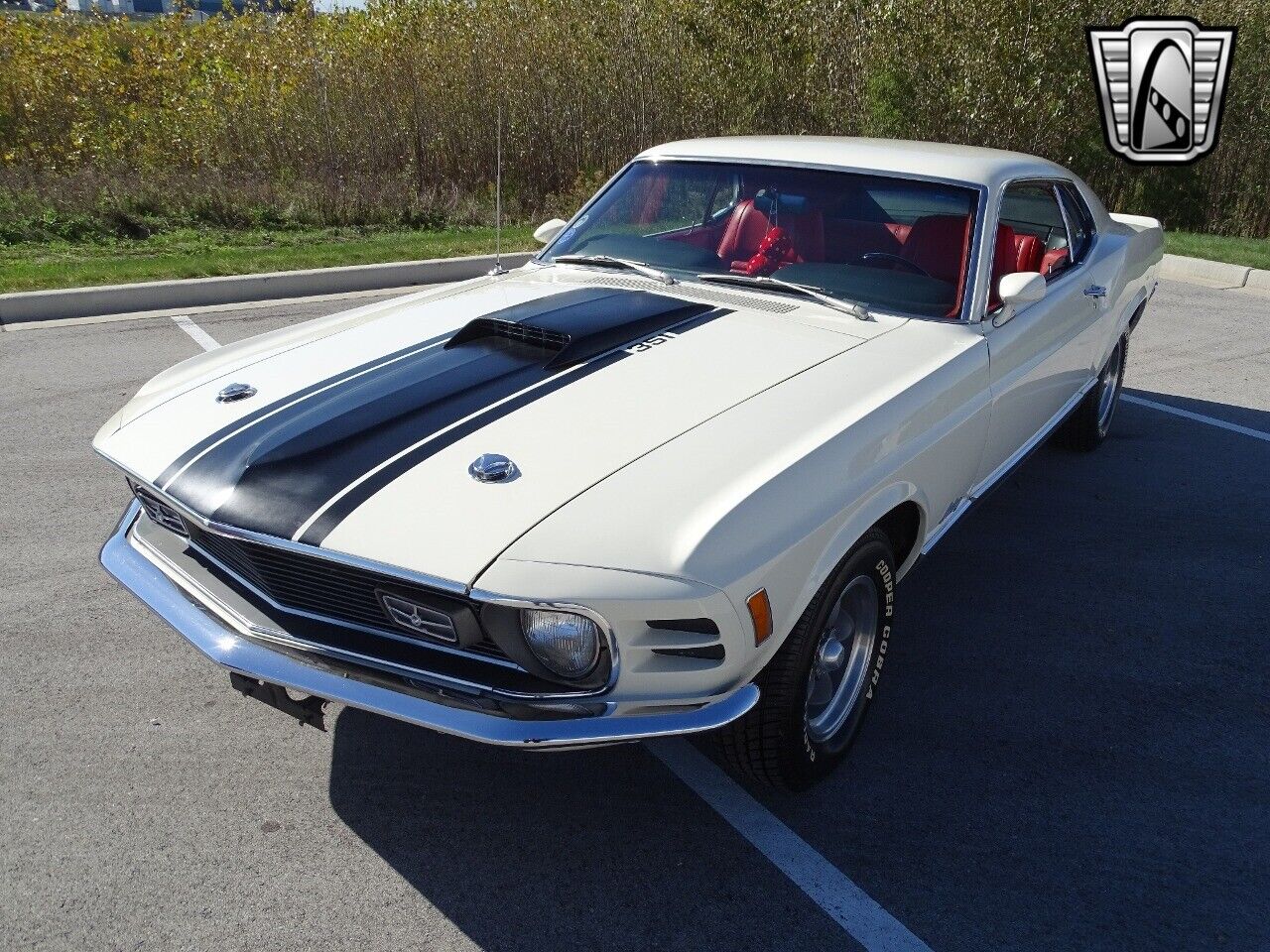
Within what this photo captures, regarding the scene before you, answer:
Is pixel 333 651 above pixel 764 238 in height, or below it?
below

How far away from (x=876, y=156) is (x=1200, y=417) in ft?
11.3

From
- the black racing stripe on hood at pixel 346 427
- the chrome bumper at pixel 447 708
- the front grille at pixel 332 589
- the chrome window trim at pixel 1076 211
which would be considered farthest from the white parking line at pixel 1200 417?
the front grille at pixel 332 589

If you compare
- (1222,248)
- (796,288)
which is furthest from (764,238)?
(1222,248)

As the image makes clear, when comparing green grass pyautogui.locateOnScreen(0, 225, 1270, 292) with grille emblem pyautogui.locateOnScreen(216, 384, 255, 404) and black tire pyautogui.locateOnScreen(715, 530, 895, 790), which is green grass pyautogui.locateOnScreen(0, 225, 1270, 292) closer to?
grille emblem pyautogui.locateOnScreen(216, 384, 255, 404)

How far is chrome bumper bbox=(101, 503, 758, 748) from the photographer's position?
238cm

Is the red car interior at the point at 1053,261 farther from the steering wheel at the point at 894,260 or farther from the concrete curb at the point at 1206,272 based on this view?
the concrete curb at the point at 1206,272

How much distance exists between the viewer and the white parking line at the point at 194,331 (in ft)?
24.5

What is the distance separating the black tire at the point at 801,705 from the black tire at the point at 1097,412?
2.83m

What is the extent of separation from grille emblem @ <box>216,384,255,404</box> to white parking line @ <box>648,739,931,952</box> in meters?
1.55

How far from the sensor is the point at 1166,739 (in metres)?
3.38

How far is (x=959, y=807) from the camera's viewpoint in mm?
3029

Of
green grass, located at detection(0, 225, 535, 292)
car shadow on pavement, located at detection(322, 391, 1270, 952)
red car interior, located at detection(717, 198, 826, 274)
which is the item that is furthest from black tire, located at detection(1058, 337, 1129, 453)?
green grass, located at detection(0, 225, 535, 292)

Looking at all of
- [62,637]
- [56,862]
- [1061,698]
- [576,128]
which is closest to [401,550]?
[56,862]

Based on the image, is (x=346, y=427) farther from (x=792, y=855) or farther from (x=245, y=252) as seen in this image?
(x=245, y=252)
